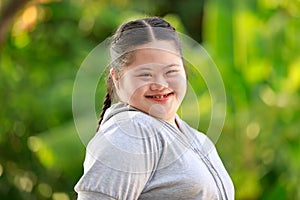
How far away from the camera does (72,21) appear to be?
525 cm

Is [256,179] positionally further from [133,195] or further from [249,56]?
[133,195]

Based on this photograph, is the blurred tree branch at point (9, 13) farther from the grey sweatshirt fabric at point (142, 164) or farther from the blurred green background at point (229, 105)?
the grey sweatshirt fabric at point (142, 164)

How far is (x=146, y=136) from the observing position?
1.16m

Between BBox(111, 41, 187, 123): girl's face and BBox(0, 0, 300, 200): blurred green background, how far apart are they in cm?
210

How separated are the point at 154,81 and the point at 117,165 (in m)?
0.15

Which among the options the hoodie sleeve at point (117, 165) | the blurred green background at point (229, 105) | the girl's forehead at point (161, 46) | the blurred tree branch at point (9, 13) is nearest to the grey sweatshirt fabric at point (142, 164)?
the hoodie sleeve at point (117, 165)

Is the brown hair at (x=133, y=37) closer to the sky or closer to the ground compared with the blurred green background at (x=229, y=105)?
closer to the sky

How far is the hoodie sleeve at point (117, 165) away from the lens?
1.12m

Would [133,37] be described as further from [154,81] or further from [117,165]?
[117,165]

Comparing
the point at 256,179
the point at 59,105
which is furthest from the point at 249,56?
the point at 59,105

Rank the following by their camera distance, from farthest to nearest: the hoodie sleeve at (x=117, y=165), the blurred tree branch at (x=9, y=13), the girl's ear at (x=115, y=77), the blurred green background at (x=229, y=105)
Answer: the blurred green background at (x=229, y=105) < the blurred tree branch at (x=9, y=13) < the girl's ear at (x=115, y=77) < the hoodie sleeve at (x=117, y=165)

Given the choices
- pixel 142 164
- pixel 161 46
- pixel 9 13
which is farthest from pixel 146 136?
pixel 9 13

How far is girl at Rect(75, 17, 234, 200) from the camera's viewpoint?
1124mm

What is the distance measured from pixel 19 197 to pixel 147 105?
3.12 m
